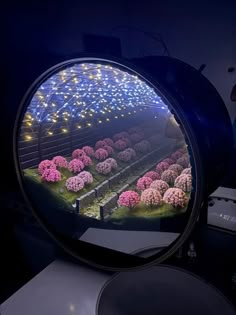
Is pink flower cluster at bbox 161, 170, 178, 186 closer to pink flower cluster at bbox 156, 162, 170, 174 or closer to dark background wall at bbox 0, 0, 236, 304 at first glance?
pink flower cluster at bbox 156, 162, 170, 174


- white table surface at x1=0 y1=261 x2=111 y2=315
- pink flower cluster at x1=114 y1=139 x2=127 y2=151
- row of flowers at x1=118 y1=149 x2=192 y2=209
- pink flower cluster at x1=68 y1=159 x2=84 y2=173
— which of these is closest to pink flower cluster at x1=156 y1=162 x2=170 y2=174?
row of flowers at x1=118 y1=149 x2=192 y2=209

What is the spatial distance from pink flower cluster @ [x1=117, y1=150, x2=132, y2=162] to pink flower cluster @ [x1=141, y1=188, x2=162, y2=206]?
0.35 ft

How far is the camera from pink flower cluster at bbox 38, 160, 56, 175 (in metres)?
0.76

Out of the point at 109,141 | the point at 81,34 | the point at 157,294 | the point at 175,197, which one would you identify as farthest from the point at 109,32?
the point at 157,294

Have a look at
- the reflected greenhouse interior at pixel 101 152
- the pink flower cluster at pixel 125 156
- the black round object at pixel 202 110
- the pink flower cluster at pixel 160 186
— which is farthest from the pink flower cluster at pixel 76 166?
the black round object at pixel 202 110

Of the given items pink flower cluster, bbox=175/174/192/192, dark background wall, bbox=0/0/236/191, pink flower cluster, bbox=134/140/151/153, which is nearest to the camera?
pink flower cluster, bbox=175/174/192/192

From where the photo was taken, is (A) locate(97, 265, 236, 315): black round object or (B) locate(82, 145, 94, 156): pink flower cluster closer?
(A) locate(97, 265, 236, 315): black round object

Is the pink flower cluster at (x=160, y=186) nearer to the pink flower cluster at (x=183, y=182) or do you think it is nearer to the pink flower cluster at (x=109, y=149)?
the pink flower cluster at (x=183, y=182)

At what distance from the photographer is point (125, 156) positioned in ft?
2.44

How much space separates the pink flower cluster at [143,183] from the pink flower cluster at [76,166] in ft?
0.57

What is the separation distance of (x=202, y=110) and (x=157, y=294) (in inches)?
18.8

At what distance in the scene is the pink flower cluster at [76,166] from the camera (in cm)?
77

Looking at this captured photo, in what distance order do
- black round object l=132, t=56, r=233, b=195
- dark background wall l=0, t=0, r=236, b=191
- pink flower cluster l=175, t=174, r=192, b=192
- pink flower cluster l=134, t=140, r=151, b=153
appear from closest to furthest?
black round object l=132, t=56, r=233, b=195, pink flower cluster l=175, t=174, r=192, b=192, pink flower cluster l=134, t=140, r=151, b=153, dark background wall l=0, t=0, r=236, b=191

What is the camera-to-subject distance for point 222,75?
99 centimetres
